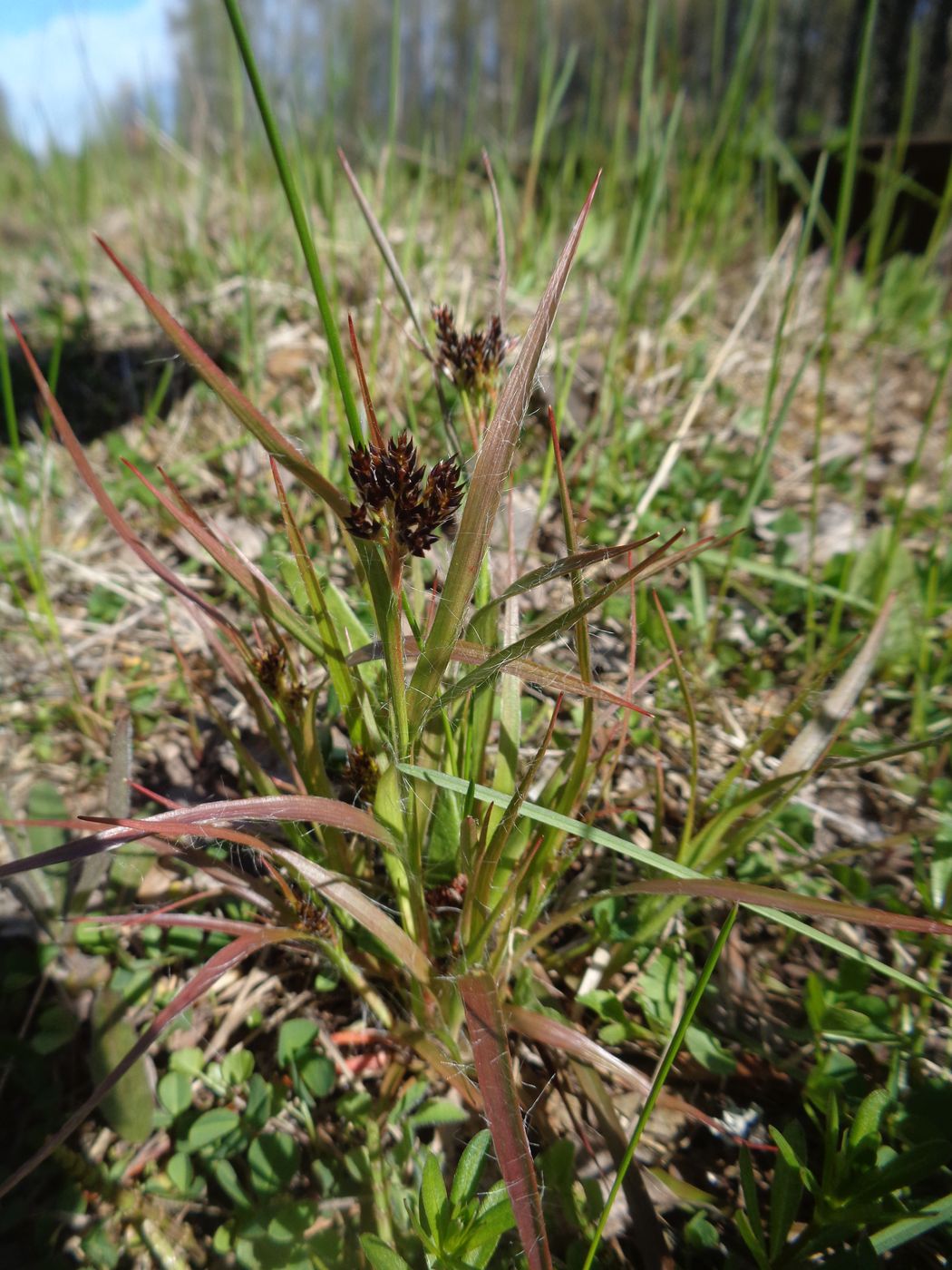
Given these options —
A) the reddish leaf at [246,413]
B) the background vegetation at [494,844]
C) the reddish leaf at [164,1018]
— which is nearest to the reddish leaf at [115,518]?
the background vegetation at [494,844]

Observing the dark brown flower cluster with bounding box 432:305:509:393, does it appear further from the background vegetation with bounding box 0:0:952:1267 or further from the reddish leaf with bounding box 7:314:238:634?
the reddish leaf with bounding box 7:314:238:634

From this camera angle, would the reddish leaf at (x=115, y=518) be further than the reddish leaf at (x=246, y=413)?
Yes

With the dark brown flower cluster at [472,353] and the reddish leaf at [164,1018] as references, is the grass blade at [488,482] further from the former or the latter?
the reddish leaf at [164,1018]

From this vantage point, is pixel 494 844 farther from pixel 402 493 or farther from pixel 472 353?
pixel 472 353

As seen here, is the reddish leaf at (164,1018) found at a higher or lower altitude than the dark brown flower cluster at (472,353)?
lower

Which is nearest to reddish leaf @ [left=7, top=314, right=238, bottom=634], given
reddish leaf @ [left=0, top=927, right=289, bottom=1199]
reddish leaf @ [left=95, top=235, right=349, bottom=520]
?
reddish leaf @ [left=95, top=235, right=349, bottom=520]

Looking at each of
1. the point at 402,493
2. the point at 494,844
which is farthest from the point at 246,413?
the point at 494,844
